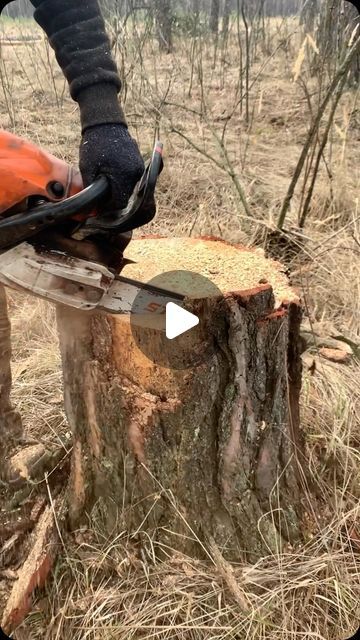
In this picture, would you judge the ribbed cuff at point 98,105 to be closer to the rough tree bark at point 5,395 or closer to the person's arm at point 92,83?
the person's arm at point 92,83

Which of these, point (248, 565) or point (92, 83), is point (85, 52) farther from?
point (248, 565)

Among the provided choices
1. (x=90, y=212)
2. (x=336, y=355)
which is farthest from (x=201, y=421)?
(x=336, y=355)

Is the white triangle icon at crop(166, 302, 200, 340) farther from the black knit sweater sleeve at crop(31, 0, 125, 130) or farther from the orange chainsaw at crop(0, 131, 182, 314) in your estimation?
the black knit sweater sleeve at crop(31, 0, 125, 130)

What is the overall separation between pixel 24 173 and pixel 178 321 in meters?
0.47

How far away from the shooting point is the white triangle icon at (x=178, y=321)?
1299mm

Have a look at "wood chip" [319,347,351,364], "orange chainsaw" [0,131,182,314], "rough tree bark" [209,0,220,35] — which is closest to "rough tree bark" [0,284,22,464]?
"orange chainsaw" [0,131,182,314]

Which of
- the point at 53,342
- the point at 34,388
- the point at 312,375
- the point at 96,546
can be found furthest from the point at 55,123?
the point at 96,546

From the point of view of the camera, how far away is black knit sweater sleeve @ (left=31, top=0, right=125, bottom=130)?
1271 millimetres

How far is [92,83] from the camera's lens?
50.7 inches

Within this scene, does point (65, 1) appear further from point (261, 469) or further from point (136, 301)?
point (261, 469)

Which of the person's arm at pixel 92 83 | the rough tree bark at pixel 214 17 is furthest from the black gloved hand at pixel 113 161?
the rough tree bark at pixel 214 17

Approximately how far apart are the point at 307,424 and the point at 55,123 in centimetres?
352

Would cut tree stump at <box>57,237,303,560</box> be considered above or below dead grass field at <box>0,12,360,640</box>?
above

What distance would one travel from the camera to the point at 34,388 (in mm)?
2170
